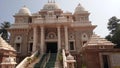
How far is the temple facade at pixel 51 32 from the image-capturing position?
27875 mm

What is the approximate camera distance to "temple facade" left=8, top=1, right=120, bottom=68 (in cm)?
2788

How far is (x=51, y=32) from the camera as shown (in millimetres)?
30484

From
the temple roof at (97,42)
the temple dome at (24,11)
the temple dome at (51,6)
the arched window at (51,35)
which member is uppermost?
the temple dome at (51,6)

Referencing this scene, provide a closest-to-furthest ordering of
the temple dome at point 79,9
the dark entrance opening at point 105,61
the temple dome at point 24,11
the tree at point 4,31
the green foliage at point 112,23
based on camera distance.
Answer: the dark entrance opening at point 105,61, the temple dome at point 79,9, the temple dome at point 24,11, the green foliage at point 112,23, the tree at point 4,31

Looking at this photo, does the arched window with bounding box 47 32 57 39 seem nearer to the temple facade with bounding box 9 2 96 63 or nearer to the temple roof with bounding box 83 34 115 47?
the temple facade with bounding box 9 2 96 63

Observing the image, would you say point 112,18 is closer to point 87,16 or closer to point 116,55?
point 87,16

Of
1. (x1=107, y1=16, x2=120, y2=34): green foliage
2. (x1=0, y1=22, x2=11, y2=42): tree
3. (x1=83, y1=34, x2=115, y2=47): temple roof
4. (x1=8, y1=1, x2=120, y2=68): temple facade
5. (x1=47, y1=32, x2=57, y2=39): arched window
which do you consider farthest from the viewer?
(x1=0, y1=22, x2=11, y2=42): tree

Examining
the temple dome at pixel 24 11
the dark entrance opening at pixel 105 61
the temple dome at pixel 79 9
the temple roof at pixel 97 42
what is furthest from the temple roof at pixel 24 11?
the dark entrance opening at pixel 105 61

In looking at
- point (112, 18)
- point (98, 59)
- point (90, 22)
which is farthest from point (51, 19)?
point (112, 18)

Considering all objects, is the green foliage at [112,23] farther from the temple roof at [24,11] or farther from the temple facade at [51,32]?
the temple roof at [24,11]

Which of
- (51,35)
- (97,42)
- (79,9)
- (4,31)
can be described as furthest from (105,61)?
(4,31)

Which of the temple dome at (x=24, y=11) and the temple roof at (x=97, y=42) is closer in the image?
the temple roof at (x=97, y=42)

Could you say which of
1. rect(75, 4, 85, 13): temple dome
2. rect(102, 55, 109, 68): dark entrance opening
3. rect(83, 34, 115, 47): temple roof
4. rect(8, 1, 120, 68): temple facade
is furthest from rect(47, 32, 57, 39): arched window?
rect(102, 55, 109, 68): dark entrance opening

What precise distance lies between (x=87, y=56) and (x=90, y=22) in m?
14.0
